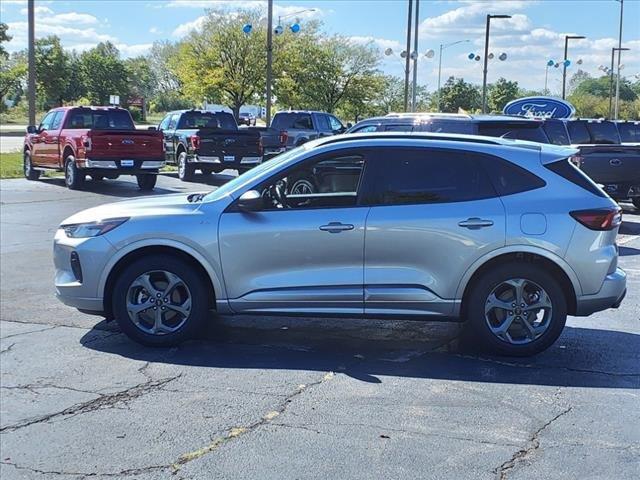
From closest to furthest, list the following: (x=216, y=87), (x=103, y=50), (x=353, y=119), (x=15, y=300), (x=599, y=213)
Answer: (x=599, y=213) < (x=15, y=300) < (x=216, y=87) < (x=353, y=119) < (x=103, y=50)

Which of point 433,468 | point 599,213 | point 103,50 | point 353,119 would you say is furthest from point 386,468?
point 103,50

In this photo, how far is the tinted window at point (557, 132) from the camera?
49.5 ft

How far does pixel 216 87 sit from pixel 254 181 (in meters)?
39.2

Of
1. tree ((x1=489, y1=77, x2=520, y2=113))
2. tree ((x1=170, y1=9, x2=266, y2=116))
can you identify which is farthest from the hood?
tree ((x1=489, y1=77, x2=520, y2=113))

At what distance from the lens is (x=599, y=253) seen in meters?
5.77

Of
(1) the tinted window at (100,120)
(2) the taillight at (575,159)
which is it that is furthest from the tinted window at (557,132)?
(1) the tinted window at (100,120)

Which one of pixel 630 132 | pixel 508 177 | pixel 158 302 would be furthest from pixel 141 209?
pixel 630 132

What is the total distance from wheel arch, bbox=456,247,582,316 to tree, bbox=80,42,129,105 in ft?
246

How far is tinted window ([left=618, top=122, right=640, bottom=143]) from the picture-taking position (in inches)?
840

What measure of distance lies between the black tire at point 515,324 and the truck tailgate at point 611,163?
30.2 ft

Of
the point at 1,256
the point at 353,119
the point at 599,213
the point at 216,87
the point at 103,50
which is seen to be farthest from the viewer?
the point at 103,50

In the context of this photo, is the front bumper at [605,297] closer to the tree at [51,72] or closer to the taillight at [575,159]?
the taillight at [575,159]

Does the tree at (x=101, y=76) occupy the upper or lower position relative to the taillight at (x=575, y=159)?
upper

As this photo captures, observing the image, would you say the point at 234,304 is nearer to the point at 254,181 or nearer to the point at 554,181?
the point at 254,181
